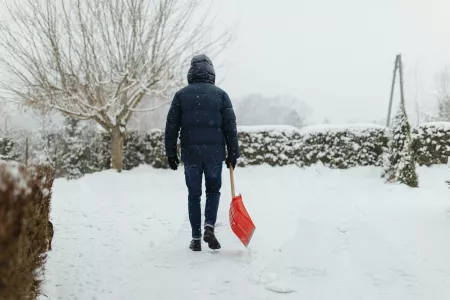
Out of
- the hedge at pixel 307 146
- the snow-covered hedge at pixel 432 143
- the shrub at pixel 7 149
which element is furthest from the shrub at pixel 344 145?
the shrub at pixel 7 149

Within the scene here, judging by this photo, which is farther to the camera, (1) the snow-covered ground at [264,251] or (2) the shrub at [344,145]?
(2) the shrub at [344,145]

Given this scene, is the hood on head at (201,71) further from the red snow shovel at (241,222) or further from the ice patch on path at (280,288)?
the ice patch on path at (280,288)

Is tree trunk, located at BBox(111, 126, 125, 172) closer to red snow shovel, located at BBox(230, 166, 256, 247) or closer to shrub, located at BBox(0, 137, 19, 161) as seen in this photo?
shrub, located at BBox(0, 137, 19, 161)

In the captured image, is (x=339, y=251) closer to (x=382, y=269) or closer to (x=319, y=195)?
(x=382, y=269)

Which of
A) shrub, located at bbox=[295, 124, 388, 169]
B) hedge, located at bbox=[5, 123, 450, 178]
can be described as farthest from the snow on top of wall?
shrub, located at bbox=[295, 124, 388, 169]

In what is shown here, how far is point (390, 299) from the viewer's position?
2.82 m

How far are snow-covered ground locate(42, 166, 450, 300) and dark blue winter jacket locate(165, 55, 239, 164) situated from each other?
98 centimetres

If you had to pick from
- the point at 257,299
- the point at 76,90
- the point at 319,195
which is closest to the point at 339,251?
the point at 257,299

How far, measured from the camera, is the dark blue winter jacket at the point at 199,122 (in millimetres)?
3844

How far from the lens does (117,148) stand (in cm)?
1203

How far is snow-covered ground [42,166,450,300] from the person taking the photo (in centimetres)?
299

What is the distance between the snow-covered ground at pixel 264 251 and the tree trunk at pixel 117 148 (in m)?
4.05

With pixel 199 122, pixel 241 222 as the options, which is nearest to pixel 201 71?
pixel 199 122

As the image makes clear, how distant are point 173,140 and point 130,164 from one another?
31.1ft
